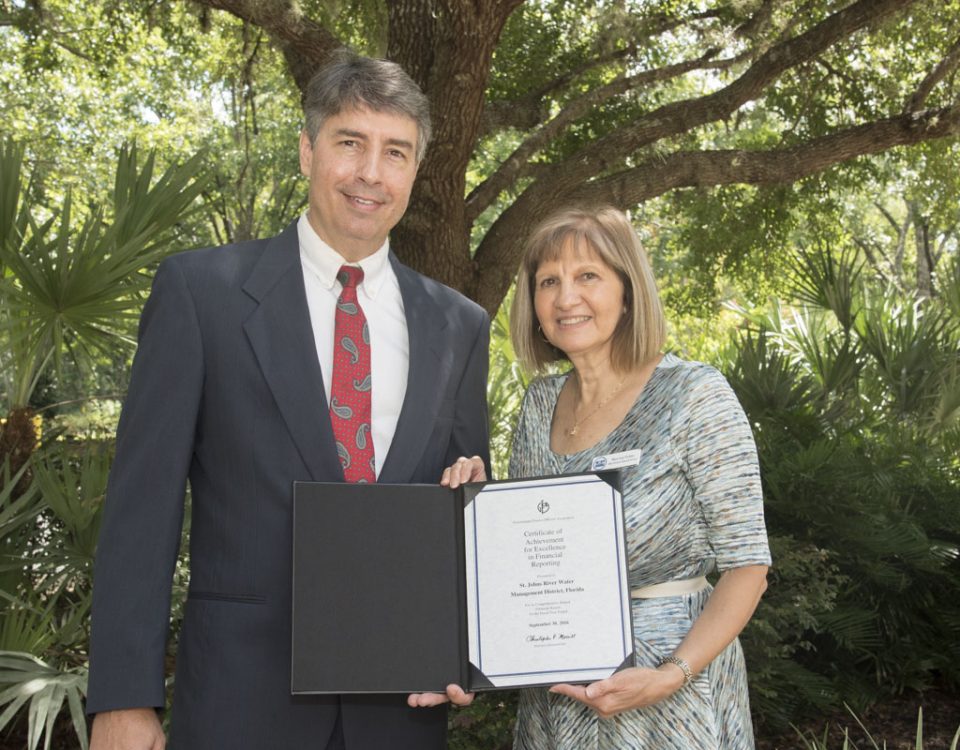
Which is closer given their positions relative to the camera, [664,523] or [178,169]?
[664,523]

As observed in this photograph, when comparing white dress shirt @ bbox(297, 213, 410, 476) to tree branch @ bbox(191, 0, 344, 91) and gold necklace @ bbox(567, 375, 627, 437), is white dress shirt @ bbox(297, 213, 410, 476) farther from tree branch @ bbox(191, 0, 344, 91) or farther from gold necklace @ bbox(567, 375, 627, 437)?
tree branch @ bbox(191, 0, 344, 91)

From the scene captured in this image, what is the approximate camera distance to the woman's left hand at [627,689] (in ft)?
7.19

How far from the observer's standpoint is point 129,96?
22.8 metres

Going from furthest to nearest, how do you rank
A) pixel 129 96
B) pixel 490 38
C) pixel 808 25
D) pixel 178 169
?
pixel 129 96 → pixel 808 25 → pixel 490 38 → pixel 178 169

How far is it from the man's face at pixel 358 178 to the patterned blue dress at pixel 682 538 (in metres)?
0.84

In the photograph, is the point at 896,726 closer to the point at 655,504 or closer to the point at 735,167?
Answer: the point at 655,504

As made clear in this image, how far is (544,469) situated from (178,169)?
3.10 metres

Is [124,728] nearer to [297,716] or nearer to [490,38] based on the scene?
[297,716]

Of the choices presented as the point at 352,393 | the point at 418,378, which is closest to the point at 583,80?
the point at 418,378

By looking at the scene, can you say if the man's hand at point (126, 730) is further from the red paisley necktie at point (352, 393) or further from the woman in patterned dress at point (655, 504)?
the woman in patterned dress at point (655, 504)

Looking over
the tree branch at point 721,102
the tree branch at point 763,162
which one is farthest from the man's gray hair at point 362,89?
the tree branch at point 763,162

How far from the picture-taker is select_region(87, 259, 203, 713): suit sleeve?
2211 millimetres

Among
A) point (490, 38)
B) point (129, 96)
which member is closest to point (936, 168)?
point (490, 38)

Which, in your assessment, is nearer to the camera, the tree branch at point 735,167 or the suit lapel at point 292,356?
the suit lapel at point 292,356
